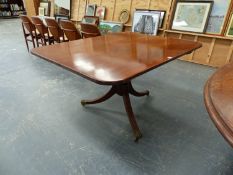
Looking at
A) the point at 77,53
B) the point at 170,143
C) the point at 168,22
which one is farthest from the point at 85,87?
the point at 168,22

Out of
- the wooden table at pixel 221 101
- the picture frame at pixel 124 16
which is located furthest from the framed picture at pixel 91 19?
the wooden table at pixel 221 101

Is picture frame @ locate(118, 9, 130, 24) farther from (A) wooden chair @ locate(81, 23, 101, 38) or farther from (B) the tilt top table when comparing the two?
(B) the tilt top table

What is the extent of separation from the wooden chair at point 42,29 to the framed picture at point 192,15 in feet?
7.98

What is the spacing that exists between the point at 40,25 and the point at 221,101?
345 centimetres

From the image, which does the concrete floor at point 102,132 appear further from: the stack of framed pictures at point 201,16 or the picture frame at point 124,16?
the picture frame at point 124,16

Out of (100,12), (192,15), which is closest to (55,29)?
(100,12)

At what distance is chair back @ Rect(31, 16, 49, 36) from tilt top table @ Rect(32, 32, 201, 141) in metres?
2.07

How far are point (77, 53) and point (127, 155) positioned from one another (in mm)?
906

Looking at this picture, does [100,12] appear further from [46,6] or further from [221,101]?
[221,101]

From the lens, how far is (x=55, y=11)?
5.00m

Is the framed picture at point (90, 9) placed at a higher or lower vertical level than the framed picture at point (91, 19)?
higher

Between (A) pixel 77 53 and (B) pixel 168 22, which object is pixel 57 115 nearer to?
(A) pixel 77 53

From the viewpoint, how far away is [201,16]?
3113 millimetres

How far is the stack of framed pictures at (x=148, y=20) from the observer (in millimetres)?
3469
